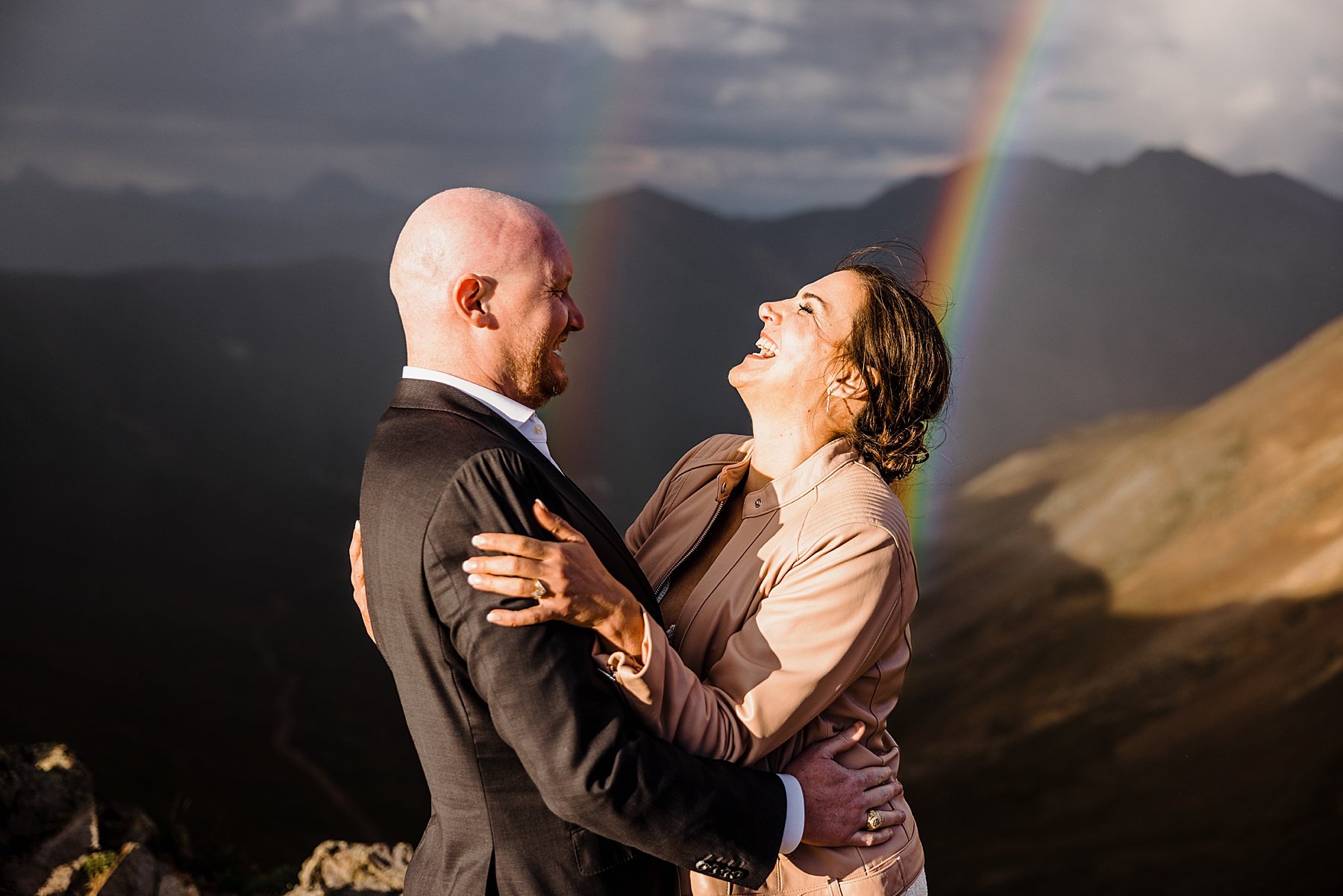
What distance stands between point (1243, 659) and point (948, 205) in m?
6.00

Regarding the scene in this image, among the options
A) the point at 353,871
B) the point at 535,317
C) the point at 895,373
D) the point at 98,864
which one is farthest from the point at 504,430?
the point at 98,864

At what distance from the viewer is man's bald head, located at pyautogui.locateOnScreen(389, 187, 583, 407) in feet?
5.17

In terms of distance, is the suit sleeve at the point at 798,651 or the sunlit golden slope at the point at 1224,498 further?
the sunlit golden slope at the point at 1224,498

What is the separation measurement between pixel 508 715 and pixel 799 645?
0.49 meters

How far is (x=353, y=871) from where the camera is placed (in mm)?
3066

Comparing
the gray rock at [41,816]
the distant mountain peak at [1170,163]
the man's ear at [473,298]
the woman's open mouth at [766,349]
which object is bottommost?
the gray rock at [41,816]

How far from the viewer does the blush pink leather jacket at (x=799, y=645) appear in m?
1.60

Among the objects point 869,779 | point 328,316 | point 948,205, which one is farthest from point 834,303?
point 948,205

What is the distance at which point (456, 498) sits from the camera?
1.44m

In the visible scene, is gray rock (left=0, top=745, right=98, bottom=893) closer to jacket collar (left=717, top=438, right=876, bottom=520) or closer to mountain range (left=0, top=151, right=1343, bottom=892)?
jacket collar (left=717, top=438, right=876, bottom=520)

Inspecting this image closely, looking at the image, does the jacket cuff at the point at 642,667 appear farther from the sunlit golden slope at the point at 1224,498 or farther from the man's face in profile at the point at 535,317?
the sunlit golden slope at the point at 1224,498

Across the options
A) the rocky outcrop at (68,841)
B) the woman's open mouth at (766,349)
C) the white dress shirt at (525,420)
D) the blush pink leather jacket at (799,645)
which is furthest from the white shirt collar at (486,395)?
the rocky outcrop at (68,841)

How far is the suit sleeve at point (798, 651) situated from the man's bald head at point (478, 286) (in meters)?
0.52

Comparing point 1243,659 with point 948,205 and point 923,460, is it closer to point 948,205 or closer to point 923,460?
point 948,205
